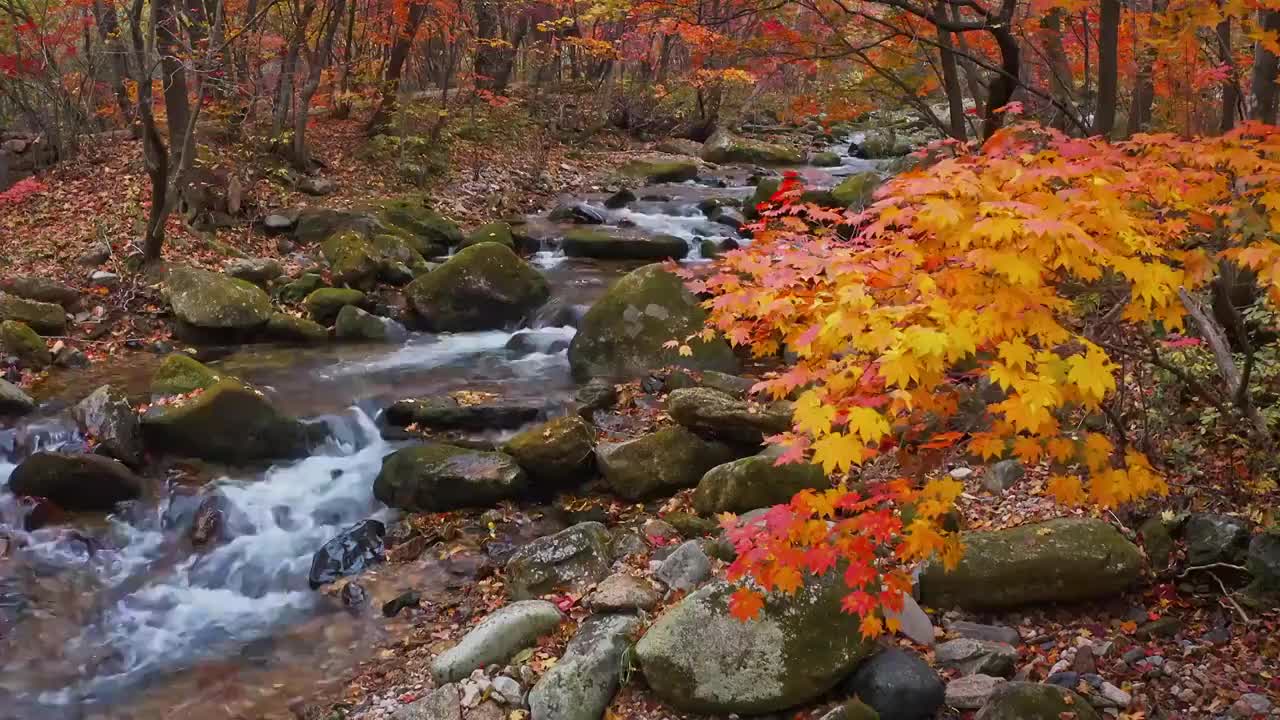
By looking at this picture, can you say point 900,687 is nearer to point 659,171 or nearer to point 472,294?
point 472,294

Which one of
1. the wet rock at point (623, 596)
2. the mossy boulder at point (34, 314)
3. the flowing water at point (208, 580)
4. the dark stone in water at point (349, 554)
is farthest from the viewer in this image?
the mossy boulder at point (34, 314)

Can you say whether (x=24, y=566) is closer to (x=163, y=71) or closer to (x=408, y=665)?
(x=408, y=665)

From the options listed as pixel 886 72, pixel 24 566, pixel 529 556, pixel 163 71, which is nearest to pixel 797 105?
pixel 886 72

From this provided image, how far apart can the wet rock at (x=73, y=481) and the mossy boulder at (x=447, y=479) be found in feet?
7.11

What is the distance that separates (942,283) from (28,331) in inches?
400

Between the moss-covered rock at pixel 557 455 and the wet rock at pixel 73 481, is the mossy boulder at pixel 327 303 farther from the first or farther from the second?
the moss-covered rock at pixel 557 455

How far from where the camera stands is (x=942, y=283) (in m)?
3.17

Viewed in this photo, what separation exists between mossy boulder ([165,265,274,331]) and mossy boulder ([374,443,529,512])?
13.4 feet

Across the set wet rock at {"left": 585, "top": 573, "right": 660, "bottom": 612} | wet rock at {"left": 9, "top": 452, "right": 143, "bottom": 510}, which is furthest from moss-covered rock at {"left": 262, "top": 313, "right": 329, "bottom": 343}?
wet rock at {"left": 585, "top": 573, "right": 660, "bottom": 612}

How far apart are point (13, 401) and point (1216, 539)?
1000cm

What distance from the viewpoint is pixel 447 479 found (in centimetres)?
757

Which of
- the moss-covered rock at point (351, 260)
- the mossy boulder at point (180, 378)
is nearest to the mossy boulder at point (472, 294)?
the moss-covered rock at point (351, 260)

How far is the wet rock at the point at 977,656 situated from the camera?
4.62 meters

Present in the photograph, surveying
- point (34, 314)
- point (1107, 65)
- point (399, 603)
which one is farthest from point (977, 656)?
point (34, 314)
